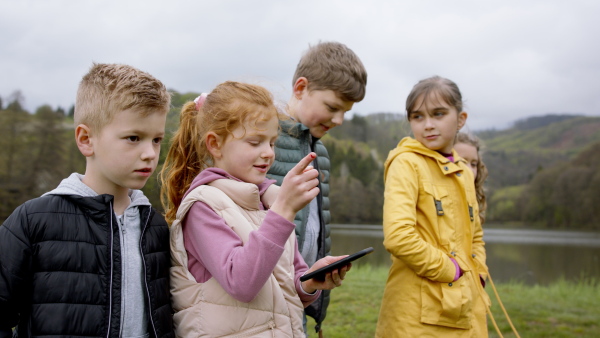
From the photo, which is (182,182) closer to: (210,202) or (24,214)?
(210,202)

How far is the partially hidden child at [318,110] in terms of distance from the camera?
2.98 meters

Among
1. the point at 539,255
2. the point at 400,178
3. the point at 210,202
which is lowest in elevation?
the point at 539,255

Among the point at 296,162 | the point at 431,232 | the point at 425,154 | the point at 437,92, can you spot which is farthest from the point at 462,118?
the point at 296,162

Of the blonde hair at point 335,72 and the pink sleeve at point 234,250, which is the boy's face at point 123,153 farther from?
the blonde hair at point 335,72

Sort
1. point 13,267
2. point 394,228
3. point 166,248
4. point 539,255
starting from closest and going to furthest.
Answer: point 13,267 < point 166,248 < point 394,228 < point 539,255

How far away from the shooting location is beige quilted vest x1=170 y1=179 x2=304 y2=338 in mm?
1817

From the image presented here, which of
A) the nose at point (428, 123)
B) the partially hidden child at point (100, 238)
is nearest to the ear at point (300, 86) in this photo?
the nose at point (428, 123)

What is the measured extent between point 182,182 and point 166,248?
36cm

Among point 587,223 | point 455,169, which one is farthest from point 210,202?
point 587,223

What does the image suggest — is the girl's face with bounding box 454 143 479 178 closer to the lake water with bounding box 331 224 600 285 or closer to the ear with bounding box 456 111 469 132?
the ear with bounding box 456 111 469 132

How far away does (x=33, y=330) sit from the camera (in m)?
1.64

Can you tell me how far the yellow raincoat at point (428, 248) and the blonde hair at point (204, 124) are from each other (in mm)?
1147

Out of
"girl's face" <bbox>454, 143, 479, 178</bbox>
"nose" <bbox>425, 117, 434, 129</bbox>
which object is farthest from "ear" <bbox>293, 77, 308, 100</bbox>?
"girl's face" <bbox>454, 143, 479, 178</bbox>

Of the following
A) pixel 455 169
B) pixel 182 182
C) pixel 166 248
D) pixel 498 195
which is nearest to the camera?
pixel 166 248
